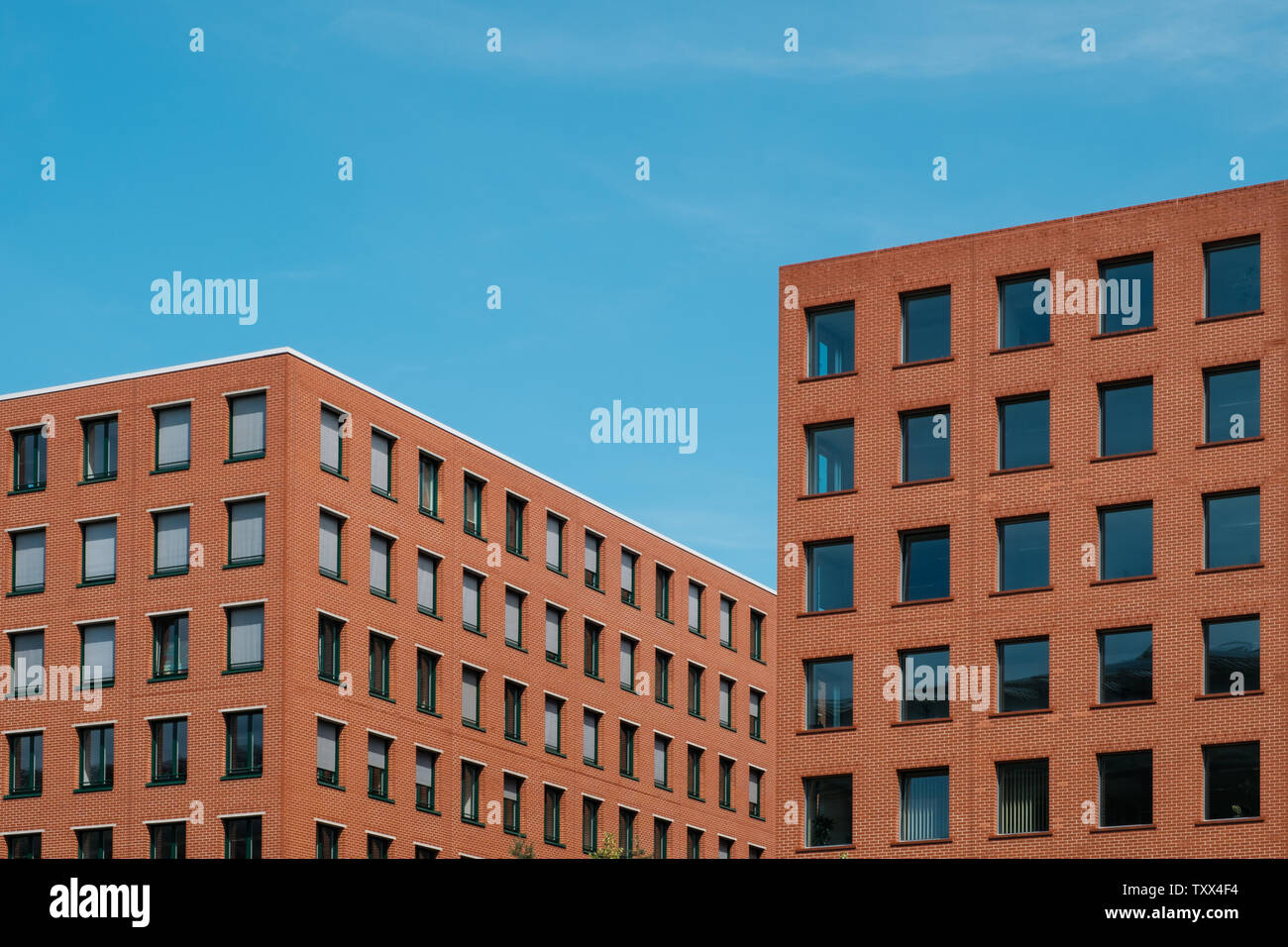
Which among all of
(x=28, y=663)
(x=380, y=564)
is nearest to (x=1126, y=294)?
(x=380, y=564)

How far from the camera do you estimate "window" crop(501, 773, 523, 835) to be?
270 ft

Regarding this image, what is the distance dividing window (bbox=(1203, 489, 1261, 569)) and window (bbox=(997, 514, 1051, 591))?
492 centimetres

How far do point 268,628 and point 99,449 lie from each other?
11363mm

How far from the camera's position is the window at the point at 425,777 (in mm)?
77188

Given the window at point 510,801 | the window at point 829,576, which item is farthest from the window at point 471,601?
the window at point 829,576

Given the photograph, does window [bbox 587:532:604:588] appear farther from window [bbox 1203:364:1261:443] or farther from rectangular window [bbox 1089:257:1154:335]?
window [bbox 1203:364:1261:443]

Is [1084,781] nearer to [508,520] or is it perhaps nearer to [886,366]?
[886,366]

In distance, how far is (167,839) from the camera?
7150 centimetres

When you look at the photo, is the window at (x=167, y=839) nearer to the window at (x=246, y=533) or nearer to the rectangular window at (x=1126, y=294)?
the window at (x=246, y=533)

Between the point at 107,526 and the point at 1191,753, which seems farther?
the point at 107,526

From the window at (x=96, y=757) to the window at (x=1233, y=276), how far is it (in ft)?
139
